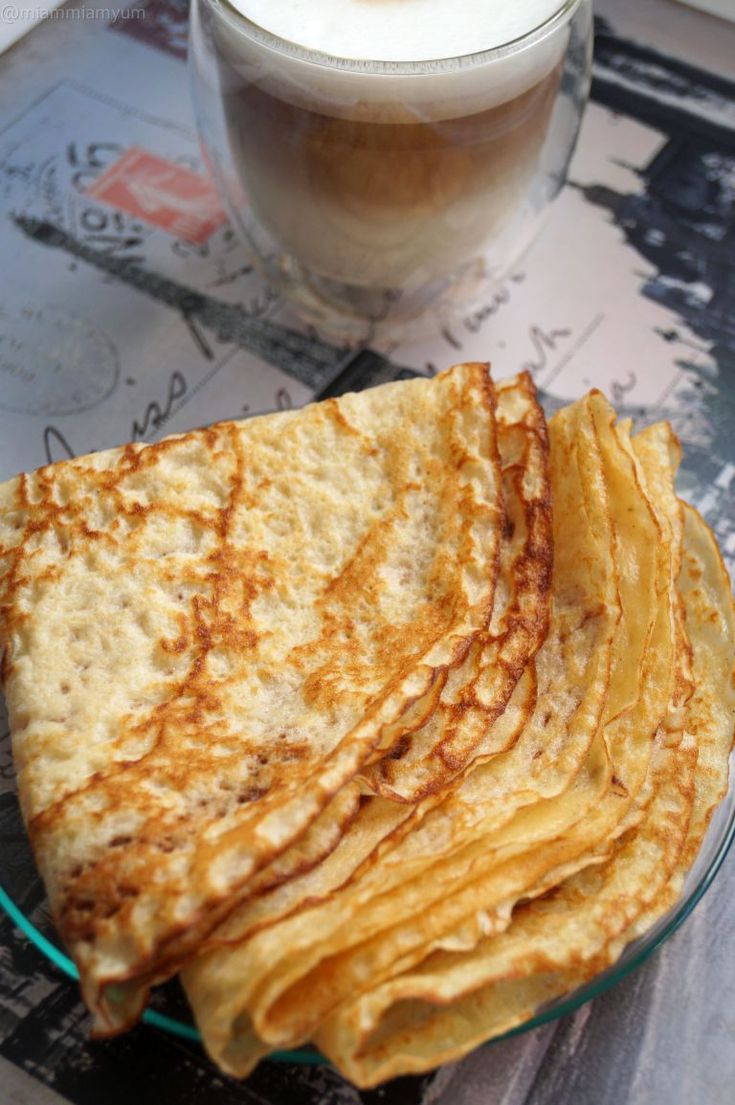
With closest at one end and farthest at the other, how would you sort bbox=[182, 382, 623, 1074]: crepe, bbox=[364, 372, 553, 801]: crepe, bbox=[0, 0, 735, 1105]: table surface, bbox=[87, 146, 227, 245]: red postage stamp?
bbox=[182, 382, 623, 1074]: crepe → bbox=[364, 372, 553, 801]: crepe → bbox=[0, 0, 735, 1105]: table surface → bbox=[87, 146, 227, 245]: red postage stamp

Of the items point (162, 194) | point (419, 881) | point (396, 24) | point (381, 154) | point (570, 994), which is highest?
point (396, 24)

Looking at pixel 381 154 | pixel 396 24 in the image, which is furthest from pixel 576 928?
pixel 396 24

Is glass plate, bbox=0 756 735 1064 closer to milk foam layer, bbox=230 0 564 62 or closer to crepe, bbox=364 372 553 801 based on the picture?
crepe, bbox=364 372 553 801

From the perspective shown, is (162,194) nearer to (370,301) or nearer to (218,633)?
(370,301)

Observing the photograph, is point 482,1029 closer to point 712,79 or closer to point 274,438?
point 274,438

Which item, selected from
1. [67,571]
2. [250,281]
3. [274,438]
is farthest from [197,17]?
[67,571]

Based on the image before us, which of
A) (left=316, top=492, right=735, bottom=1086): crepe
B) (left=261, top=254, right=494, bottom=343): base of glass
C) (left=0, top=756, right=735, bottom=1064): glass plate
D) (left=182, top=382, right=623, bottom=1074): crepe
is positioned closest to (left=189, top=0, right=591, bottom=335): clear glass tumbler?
(left=261, top=254, right=494, bottom=343): base of glass
